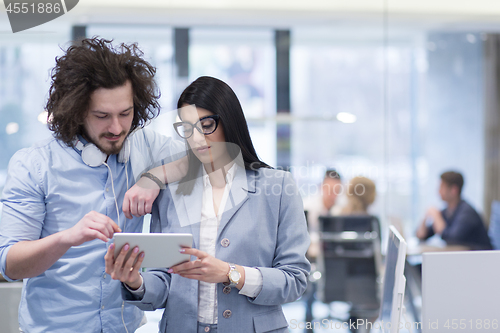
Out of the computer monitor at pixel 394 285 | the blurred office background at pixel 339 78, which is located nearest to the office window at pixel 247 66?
the blurred office background at pixel 339 78

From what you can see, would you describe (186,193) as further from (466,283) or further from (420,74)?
(420,74)

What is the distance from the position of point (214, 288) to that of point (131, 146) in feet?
1.94

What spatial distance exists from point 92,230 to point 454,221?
3.45 m

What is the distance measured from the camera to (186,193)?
4.76 feet

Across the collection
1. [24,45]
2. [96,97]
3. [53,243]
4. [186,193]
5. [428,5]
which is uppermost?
[428,5]

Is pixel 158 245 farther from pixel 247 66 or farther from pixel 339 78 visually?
pixel 339 78

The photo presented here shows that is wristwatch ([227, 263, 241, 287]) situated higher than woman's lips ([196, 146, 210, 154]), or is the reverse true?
woman's lips ([196, 146, 210, 154])

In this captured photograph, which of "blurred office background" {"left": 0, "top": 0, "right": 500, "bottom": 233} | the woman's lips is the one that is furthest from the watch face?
"blurred office background" {"left": 0, "top": 0, "right": 500, "bottom": 233}

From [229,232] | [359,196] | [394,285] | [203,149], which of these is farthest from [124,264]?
[359,196]

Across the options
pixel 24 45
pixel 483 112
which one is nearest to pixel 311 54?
pixel 483 112

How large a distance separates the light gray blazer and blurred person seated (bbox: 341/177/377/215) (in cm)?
228

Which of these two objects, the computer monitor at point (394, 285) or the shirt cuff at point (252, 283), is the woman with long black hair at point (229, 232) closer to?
the shirt cuff at point (252, 283)

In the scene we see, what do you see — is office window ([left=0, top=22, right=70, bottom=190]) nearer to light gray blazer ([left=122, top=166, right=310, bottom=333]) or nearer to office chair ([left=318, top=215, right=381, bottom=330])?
light gray blazer ([left=122, top=166, right=310, bottom=333])

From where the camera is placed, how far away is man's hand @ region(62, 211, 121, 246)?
3.97ft
